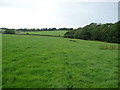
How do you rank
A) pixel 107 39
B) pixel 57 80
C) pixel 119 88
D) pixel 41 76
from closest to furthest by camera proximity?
pixel 119 88 → pixel 57 80 → pixel 41 76 → pixel 107 39

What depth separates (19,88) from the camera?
4434 mm

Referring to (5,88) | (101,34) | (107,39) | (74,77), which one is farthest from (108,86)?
(101,34)

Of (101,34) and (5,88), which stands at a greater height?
(101,34)

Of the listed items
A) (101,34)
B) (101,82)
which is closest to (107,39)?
(101,34)

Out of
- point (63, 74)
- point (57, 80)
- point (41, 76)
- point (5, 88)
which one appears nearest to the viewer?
point (5, 88)

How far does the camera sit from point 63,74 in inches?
238

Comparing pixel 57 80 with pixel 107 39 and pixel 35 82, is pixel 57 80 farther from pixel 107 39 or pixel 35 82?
pixel 107 39

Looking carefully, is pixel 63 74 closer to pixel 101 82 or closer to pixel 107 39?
pixel 101 82

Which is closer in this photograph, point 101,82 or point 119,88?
point 119,88

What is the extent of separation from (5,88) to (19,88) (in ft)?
1.77

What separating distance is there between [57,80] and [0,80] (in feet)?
8.26

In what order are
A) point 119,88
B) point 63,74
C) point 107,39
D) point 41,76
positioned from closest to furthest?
point 119,88 → point 41,76 → point 63,74 → point 107,39

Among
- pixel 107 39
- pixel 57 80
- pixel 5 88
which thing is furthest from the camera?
pixel 107 39

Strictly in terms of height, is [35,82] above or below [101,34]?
below
